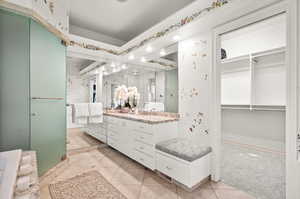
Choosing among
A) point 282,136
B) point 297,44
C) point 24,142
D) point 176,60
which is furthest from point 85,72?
point 282,136

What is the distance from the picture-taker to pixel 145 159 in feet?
6.74

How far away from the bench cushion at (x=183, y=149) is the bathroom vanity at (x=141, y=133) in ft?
0.52

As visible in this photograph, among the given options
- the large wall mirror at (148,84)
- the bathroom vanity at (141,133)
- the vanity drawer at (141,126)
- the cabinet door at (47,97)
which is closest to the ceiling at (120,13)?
the large wall mirror at (148,84)

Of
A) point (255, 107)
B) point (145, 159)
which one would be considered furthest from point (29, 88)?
point (255, 107)

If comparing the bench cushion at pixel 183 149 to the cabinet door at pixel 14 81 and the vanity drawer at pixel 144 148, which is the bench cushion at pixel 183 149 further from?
the cabinet door at pixel 14 81

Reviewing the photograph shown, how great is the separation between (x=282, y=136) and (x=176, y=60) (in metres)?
2.68

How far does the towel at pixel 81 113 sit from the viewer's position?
289cm

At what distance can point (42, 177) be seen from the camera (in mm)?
1825

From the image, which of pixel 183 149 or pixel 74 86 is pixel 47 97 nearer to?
pixel 74 86

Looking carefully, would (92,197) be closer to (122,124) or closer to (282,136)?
(122,124)

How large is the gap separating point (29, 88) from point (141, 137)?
1.66 meters

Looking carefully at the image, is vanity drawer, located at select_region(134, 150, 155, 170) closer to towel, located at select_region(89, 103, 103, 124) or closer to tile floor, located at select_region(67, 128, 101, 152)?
towel, located at select_region(89, 103, 103, 124)

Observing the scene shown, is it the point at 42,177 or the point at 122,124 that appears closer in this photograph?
the point at 42,177

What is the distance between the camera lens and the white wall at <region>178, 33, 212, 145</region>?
1933 mm
